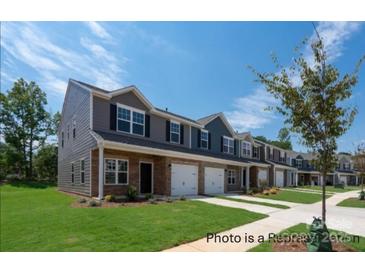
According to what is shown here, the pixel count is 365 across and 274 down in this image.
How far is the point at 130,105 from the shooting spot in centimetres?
1502

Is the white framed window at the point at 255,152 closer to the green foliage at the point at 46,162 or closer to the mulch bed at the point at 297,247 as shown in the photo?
the mulch bed at the point at 297,247

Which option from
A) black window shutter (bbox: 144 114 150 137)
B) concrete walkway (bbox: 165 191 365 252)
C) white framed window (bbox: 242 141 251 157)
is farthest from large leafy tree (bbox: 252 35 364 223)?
white framed window (bbox: 242 141 251 157)

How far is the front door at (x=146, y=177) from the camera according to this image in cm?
1458

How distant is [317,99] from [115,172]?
32.9ft

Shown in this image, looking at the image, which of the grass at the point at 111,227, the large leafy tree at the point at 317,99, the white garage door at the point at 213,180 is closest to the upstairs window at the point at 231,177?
the white garage door at the point at 213,180

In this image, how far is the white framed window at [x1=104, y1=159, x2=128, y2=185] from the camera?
1273cm

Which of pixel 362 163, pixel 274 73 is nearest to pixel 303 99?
pixel 274 73

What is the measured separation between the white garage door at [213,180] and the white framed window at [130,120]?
575cm

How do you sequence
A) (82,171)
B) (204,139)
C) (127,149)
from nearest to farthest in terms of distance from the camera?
(127,149) < (82,171) < (204,139)

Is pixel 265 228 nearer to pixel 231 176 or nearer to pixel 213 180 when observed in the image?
pixel 213 180

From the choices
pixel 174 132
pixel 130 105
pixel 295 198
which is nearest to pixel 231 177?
pixel 295 198

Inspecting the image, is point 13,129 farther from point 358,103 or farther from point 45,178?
point 358,103

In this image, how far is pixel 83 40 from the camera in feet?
29.8
